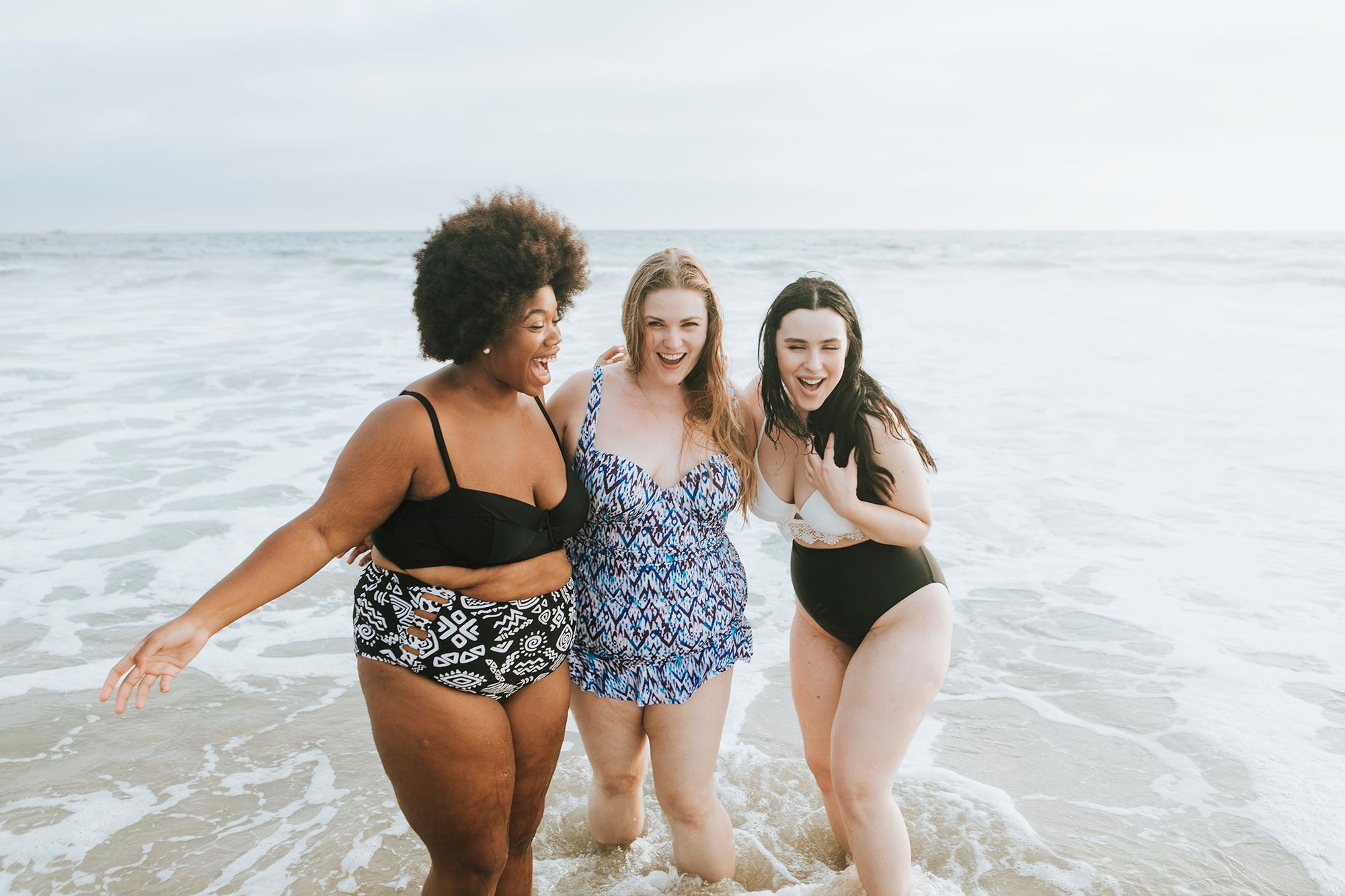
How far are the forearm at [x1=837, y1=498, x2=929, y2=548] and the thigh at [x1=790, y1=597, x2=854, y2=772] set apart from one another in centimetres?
48

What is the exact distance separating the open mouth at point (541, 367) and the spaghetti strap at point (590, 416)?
50 centimetres

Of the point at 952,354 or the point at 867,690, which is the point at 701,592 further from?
the point at 952,354

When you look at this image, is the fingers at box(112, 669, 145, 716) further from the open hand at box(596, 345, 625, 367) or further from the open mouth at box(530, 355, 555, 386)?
the open hand at box(596, 345, 625, 367)

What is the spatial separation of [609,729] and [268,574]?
153cm

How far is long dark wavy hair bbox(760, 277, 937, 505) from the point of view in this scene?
3.31 metres

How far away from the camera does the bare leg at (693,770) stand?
133 inches

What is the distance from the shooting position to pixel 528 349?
8.75 feet

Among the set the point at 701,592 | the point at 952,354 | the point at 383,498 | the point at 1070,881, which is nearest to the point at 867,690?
the point at 701,592

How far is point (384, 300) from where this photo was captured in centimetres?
2366

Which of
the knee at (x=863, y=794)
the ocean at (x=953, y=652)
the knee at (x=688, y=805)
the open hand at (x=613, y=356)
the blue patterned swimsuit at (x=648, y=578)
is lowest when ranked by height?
the ocean at (x=953, y=652)

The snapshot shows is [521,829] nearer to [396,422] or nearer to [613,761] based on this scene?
[613,761]

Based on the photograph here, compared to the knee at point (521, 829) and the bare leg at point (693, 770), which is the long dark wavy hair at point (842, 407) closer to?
the bare leg at point (693, 770)

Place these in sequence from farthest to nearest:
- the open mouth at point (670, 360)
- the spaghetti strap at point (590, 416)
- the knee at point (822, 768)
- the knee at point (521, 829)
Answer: the knee at point (822, 768) < the open mouth at point (670, 360) < the spaghetti strap at point (590, 416) < the knee at point (521, 829)

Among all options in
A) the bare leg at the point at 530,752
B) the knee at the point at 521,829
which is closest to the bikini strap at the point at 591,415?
the bare leg at the point at 530,752
